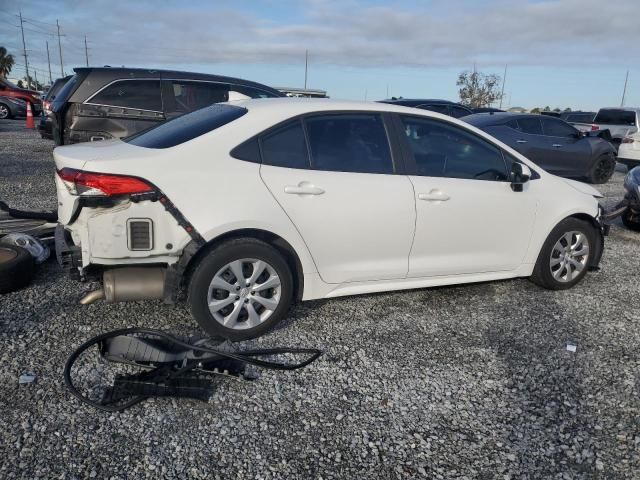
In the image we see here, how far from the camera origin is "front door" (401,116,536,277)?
400 cm

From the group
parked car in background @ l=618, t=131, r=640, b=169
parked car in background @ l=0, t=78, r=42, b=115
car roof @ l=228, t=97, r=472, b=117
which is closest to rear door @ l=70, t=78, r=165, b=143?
car roof @ l=228, t=97, r=472, b=117

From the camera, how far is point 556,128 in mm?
10938

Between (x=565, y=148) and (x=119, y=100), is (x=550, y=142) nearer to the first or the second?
(x=565, y=148)

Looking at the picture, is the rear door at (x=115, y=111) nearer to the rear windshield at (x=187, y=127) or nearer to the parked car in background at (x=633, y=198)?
the rear windshield at (x=187, y=127)

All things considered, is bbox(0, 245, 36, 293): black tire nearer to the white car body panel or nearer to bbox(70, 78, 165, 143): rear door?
the white car body panel

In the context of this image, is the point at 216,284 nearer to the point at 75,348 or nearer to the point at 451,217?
the point at 75,348

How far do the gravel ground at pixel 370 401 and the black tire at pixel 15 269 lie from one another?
10 cm

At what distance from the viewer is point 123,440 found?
8.36 ft

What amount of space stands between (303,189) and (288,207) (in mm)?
161

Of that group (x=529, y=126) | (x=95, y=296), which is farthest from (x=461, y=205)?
(x=529, y=126)

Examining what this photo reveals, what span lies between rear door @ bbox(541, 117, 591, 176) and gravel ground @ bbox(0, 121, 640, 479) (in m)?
7.16

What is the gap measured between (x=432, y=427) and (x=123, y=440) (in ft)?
5.16

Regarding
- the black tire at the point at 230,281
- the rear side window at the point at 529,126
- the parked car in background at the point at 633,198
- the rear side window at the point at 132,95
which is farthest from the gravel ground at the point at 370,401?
the rear side window at the point at 529,126

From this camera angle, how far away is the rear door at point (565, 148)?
10812 millimetres
